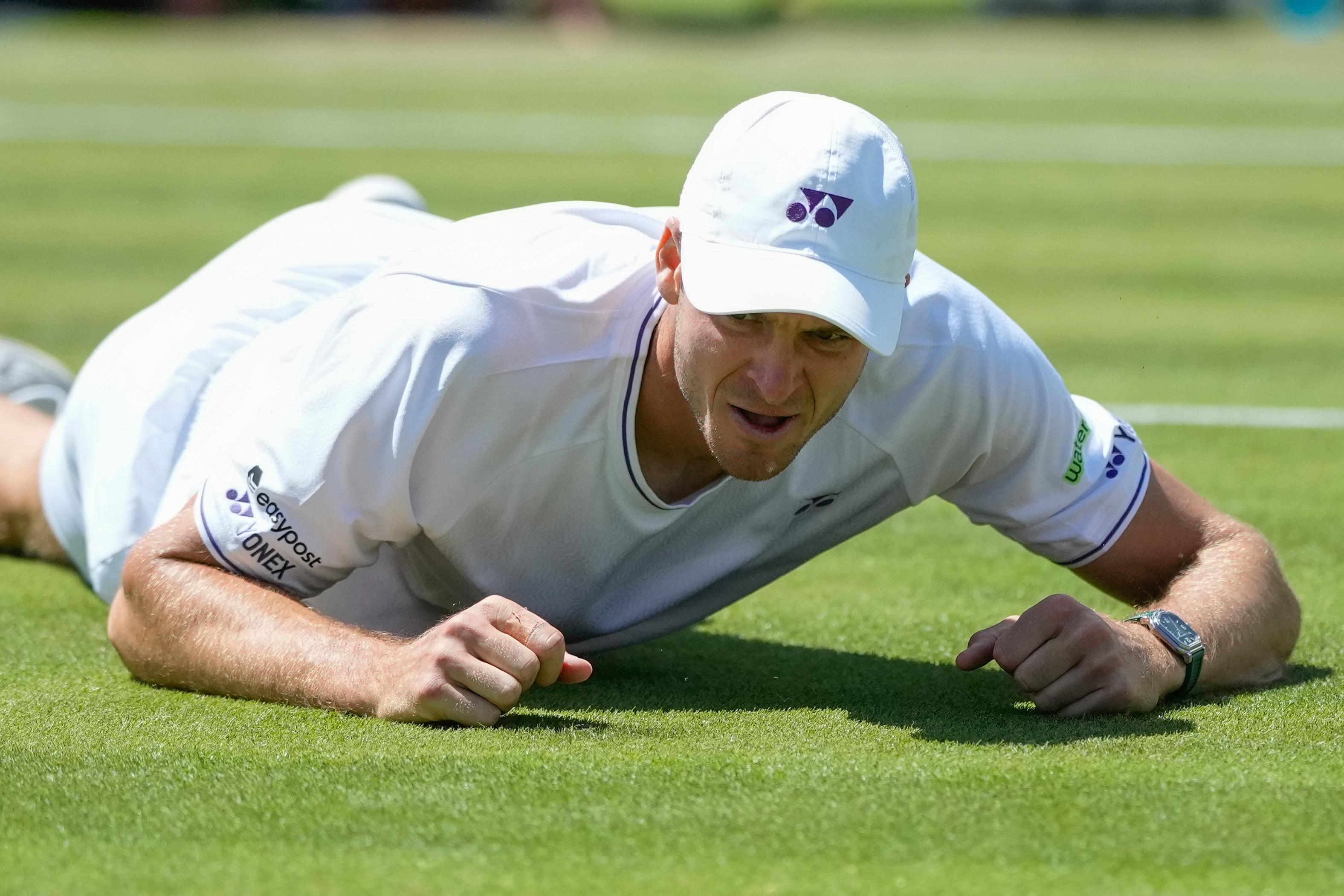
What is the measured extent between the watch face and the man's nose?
0.93m

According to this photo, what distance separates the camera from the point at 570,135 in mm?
14016

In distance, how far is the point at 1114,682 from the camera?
3.36 m

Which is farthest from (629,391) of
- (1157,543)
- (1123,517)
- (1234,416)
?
(1234,416)

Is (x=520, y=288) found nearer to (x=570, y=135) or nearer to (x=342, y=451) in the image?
(x=342, y=451)

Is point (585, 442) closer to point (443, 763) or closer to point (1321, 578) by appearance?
point (443, 763)

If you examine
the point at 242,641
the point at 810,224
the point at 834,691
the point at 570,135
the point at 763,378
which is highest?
the point at 810,224

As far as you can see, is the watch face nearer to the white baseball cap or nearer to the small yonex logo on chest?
the small yonex logo on chest

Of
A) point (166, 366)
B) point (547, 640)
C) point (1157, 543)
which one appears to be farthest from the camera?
point (166, 366)

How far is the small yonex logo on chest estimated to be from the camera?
3.65 meters

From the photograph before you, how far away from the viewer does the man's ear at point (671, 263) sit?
130 inches

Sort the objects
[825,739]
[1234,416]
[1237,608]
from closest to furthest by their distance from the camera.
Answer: [825,739]
[1237,608]
[1234,416]

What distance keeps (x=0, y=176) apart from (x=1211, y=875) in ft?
35.7

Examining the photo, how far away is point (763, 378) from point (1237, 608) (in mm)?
1164

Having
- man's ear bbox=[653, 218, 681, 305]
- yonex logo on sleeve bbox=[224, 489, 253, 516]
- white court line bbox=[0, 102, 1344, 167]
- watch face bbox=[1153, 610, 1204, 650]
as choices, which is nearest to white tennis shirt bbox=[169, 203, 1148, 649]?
yonex logo on sleeve bbox=[224, 489, 253, 516]
